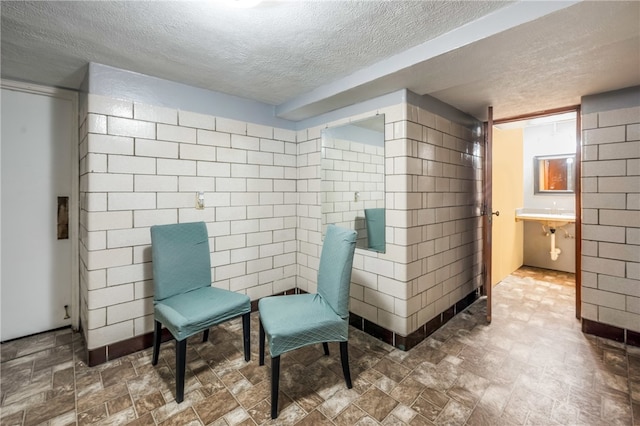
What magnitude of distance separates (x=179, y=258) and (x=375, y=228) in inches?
63.8

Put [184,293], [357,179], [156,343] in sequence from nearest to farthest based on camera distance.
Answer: [156,343] → [184,293] → [357,179]

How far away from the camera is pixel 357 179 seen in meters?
2.80

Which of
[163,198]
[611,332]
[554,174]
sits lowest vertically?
[611,332]

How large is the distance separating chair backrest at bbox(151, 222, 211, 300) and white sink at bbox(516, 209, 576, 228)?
4467mm

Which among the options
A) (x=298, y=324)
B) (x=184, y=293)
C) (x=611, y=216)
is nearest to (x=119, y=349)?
(x=184, y=293)

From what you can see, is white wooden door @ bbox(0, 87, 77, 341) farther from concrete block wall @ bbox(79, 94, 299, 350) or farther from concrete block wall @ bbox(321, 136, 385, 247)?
concrete block wall @ bbox(321, 136, 385, 247)

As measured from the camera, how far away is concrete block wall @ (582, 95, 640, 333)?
7.36ft

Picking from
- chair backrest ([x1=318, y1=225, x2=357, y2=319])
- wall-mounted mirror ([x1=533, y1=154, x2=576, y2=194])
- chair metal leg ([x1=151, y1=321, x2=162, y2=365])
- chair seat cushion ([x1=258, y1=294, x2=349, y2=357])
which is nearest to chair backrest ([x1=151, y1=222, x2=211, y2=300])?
chair metal leg ([x1=151, y1=321, x2=162, y2=365])

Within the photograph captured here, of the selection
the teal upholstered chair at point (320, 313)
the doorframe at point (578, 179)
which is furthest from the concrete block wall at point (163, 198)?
the doorframe at point (578, 179)

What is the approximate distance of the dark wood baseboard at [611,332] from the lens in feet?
7.42

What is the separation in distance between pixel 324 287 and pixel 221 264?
Answer: 3.79ft

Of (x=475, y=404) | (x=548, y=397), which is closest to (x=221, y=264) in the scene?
(x=475, y=404)

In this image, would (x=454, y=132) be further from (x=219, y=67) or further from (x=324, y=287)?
(x=219, y=67)

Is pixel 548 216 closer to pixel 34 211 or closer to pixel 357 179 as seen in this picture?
pixel 357 179
